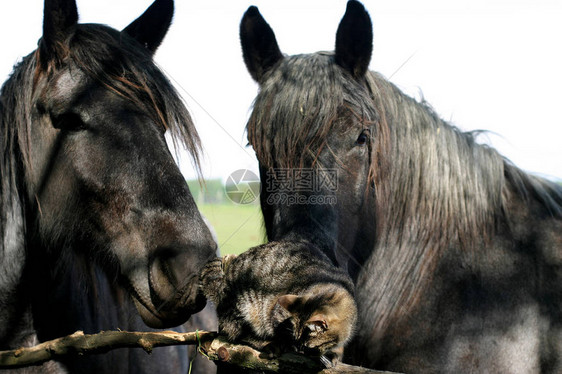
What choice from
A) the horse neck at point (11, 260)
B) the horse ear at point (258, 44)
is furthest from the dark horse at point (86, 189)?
the horse ear at point (258, 44)

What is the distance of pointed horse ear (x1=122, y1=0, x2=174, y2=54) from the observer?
3197mm

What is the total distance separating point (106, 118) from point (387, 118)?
1.79 metres

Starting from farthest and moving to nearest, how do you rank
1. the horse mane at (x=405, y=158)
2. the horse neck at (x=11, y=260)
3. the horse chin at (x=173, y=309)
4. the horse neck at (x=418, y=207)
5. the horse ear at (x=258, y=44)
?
the horse ear at (x=258, y=44) < the horse neck at (x=418, y=207) < the horse mane at (x=405, y=158) < the horse neck at (x=11, y=260) < the horse chin at (x=173, y=309)

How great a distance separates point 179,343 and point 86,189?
3.43ft

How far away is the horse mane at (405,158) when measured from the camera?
9.97ft

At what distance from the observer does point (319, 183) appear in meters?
2.82

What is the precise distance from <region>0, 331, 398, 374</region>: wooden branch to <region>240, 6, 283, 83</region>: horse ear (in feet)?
7.04

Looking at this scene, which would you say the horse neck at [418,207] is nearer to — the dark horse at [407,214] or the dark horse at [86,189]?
the dark horse at [407,214]

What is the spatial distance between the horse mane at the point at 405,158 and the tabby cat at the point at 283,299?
3.48ft

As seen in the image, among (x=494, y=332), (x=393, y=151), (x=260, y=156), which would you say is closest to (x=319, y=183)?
(x=260, y=156)

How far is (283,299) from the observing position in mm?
1677

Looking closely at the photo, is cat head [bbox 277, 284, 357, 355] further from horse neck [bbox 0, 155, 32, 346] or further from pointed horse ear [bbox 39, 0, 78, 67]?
pointed horse ear [bbox 39, 0, 78, 67]

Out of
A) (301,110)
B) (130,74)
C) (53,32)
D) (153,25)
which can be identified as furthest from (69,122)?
(301,110)

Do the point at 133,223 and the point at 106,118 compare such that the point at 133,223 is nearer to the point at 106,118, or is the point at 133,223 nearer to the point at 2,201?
the point at 106,118
